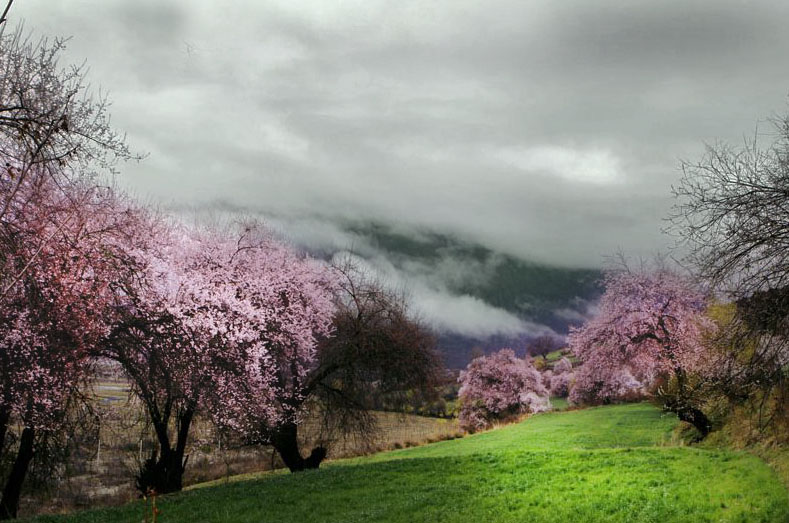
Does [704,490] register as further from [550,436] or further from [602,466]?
[550,436]

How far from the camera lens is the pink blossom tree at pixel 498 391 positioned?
236ft

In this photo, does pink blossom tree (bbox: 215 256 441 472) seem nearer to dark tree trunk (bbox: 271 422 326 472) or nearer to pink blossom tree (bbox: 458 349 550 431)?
dark tree trunk (bbox: 271 422 326 472)

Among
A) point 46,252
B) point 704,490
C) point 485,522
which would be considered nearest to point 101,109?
point 46,252

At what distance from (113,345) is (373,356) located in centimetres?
1261

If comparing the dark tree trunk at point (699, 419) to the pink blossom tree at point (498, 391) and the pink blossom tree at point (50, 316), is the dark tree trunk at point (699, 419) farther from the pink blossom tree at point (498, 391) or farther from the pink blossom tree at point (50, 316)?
the pink blossom tree at point (498, 391)

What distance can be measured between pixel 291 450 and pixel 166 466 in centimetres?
728

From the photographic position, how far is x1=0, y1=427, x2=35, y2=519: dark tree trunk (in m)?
20.1

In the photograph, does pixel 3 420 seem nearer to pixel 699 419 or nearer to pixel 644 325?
pixel 699 419

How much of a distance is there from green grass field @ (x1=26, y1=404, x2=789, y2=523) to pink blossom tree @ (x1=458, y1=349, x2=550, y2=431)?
46.5 metres

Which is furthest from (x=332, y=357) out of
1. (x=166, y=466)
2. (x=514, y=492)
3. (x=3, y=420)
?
(x=3, y=420)

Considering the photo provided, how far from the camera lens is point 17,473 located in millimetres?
20500

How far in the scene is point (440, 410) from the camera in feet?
266

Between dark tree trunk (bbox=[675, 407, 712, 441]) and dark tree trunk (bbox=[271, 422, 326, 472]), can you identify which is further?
dark tree trunk (bbox=[675, 407, 712, 441])

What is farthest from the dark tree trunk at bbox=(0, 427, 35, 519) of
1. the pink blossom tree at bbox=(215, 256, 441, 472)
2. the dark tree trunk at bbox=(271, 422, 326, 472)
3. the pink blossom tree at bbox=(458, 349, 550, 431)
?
the pink blossom tree at bbox=(458, 349, 550, 431)
